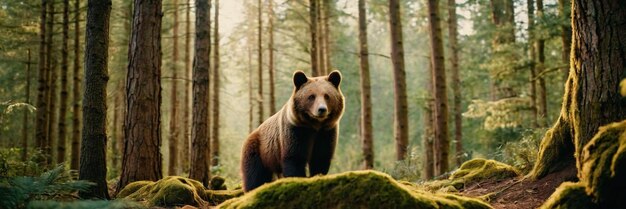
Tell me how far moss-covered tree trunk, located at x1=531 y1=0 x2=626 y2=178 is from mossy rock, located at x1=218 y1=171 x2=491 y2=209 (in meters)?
1.79

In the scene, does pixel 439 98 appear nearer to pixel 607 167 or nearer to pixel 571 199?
pixel 571 199

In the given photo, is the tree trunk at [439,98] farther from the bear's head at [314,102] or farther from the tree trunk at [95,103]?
the tree trunk at [95,103]

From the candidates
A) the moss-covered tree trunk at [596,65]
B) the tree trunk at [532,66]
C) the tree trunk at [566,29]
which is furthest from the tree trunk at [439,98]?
the moss-covered tree trunk at [596,65]

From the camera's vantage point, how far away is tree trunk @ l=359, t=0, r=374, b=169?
16.7 meters

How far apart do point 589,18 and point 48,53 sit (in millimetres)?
16034

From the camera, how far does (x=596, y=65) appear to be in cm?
477

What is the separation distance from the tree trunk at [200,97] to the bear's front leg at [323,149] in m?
5.33

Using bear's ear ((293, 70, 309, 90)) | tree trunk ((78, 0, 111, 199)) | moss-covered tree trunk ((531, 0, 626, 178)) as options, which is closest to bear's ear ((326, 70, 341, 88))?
bear's ear ((293, 70, 309, 90))

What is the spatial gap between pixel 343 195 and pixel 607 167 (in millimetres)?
2047

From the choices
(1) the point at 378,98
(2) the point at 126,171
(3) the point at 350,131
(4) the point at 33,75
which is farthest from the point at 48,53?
(1) the point at 378,98

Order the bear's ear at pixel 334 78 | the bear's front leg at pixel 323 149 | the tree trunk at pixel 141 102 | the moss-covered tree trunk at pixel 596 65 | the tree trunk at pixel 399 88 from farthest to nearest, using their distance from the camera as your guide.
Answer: the tree trunk at pixel 399 88, the tree trunk at pixel 141 102, the bear's ear at pixel 334 78, the bear's front leg at pixel 323 149, the moss-covered tree trunk at pixel 596 65

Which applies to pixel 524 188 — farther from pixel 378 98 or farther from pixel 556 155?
pixel 378 98

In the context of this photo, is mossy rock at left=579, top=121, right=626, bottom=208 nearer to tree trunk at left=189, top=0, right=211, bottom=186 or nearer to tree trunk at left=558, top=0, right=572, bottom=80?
tree trunk at left=189, top=0, right=211, bottom=186

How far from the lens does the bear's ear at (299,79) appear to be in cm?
714
